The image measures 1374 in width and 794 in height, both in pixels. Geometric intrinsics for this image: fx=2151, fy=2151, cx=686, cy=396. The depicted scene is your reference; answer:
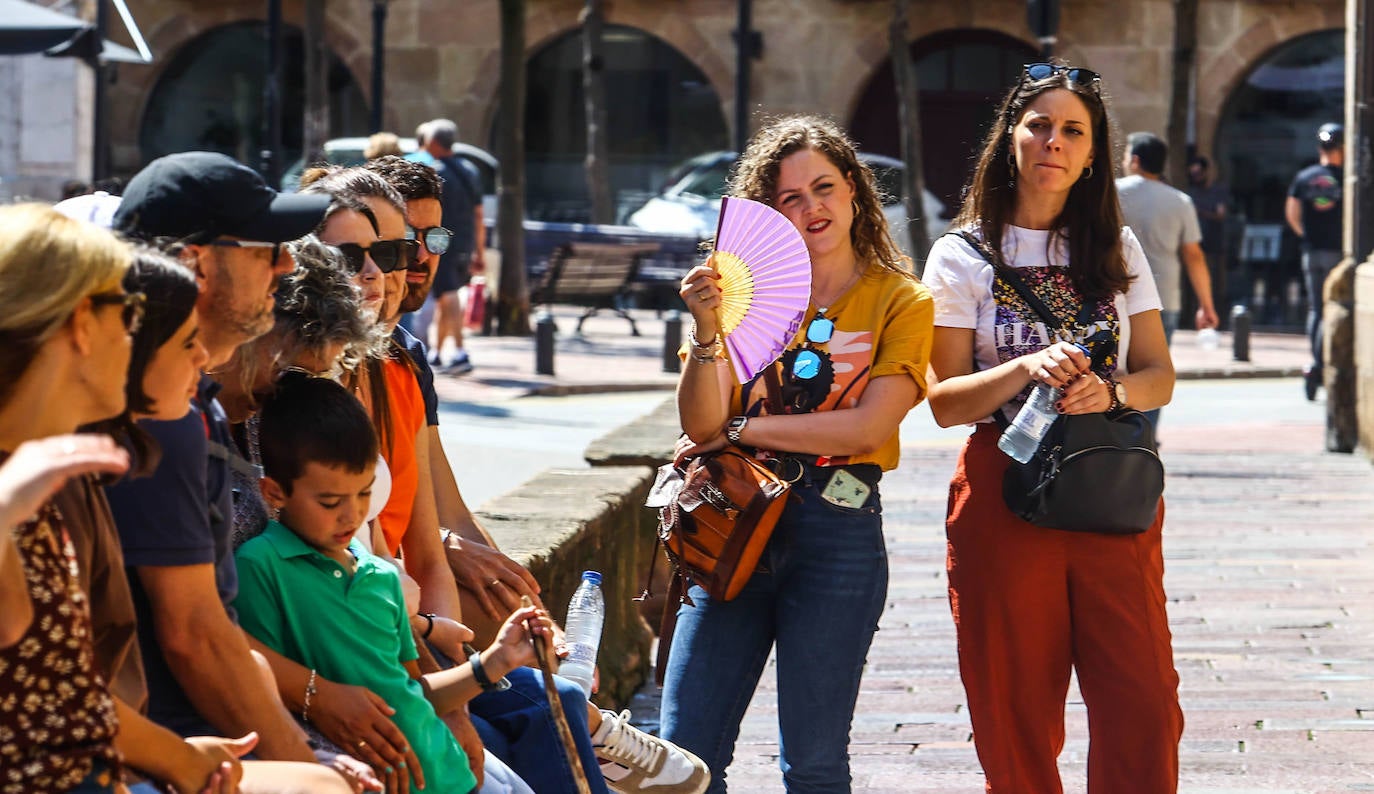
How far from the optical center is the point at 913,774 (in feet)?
17.9

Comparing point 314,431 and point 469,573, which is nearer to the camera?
point 314,431

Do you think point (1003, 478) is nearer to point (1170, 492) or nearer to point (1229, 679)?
point (1229, 679)

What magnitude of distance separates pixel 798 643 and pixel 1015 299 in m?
0.85

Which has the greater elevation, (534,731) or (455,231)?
(455,231)

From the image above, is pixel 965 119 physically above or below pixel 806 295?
above

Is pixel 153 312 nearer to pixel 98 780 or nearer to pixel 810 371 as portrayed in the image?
pixel 98 780

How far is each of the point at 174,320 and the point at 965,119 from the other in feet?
96.3

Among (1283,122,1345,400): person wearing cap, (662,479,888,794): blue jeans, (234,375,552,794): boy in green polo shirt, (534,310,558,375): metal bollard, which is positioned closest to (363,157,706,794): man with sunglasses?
(662,479,888,794): blue jeans

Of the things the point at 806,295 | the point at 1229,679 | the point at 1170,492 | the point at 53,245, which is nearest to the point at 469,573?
the point at 806,295

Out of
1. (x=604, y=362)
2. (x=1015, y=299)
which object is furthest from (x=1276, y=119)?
(x=1015, y=299)

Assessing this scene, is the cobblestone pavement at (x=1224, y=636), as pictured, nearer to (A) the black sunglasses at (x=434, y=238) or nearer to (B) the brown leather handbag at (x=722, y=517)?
(B) the brown leather handbag at (x=722, y=517)

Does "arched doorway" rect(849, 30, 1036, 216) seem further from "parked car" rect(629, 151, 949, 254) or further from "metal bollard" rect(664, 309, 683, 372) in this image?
"metal bollard" rect(664, 309, 683, 372)

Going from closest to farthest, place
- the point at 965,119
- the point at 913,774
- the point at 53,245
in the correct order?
the point at 53,245
the point at 913,774
the point at 965,119

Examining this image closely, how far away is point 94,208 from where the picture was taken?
Answer: 3.40 m
